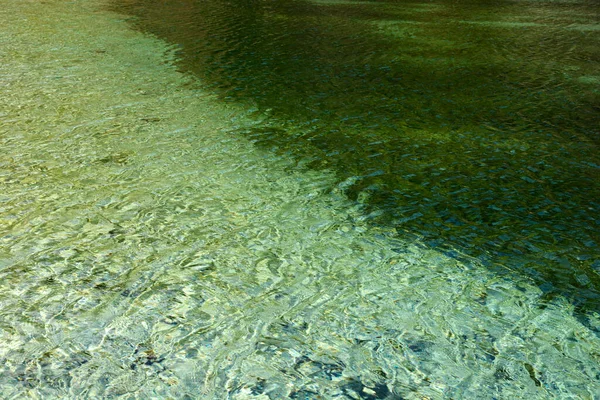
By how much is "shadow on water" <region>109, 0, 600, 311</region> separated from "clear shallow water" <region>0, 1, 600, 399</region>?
16cm

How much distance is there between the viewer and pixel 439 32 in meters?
5.86

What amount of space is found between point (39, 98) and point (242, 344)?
2527 mm

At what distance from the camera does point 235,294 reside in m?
1.80

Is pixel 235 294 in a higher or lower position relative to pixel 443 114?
higher

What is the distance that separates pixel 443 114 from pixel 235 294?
2.03m

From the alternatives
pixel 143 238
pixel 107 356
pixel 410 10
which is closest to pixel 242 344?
pixel 107 356

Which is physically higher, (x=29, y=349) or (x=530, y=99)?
(x=29, y=349)

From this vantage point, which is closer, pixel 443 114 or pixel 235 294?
pixel 235 294

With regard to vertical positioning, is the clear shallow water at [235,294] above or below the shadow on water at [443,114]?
above

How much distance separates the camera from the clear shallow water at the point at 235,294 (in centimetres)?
147

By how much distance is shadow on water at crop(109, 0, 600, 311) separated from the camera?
2.19 meters

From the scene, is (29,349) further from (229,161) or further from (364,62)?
(364,62)

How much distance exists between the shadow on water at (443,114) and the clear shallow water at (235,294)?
156mm

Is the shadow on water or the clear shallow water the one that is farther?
the shadow on water
